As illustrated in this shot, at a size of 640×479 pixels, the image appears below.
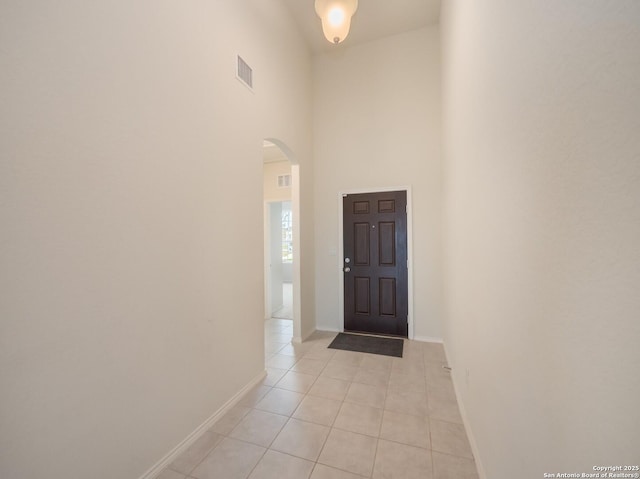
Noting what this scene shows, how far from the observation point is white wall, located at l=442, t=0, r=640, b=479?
490 mm

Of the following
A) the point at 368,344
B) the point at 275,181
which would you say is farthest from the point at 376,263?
A: the point at 275,181

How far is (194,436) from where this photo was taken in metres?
1.76

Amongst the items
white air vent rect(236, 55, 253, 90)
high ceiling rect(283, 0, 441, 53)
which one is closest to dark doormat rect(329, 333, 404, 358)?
white air vent rect(236, 55, 253, 90)

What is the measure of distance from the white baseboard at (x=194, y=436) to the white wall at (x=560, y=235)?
179 cm

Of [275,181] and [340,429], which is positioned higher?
[275,181]

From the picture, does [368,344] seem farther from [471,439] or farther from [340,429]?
[471,439]

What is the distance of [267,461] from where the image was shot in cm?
159

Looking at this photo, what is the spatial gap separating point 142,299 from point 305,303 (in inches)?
95.0

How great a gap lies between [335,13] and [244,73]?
0.95 m

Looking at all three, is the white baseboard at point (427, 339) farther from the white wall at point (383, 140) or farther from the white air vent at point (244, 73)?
the white air vent at point (244, 73)

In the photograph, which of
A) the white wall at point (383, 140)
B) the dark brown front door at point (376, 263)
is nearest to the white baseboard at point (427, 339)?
the white wall at point (383, 140)

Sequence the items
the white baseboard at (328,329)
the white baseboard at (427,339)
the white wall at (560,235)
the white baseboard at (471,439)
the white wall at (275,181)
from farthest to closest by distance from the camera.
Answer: the white wall at (275,181)
the white baseboard at (328,329)
the white baseboard at (427,339)
the white baseboard at (471,439)
the white wall at (560,235)

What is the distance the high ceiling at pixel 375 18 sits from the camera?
3107 millimetres

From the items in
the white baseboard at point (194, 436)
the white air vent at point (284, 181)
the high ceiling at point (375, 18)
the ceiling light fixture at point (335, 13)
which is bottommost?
the white baseboard at point (194, 436)
